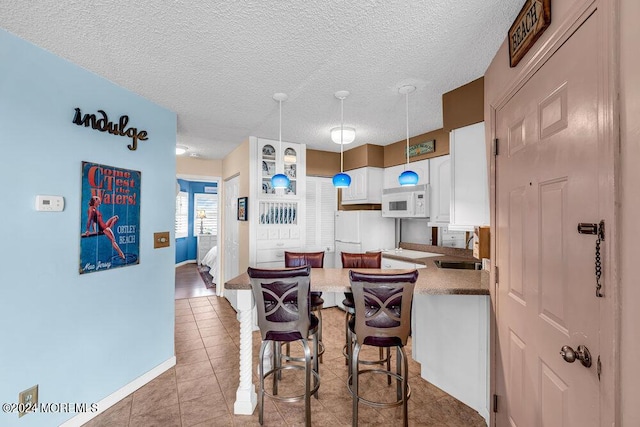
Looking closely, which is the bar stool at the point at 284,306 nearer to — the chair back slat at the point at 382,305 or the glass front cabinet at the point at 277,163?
the chair back slat at the point at 382,305

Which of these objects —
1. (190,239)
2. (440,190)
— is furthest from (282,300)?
(190,239)

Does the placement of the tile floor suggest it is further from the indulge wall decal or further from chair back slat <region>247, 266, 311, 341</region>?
the indulge wall decal

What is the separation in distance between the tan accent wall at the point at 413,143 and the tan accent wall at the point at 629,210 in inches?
87.8

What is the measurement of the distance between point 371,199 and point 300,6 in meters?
3.05

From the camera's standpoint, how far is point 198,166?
207 inches

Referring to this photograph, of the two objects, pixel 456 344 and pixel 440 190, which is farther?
pixel 440 190

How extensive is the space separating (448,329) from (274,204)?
8.75 ft

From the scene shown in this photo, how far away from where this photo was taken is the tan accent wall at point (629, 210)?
775 mm

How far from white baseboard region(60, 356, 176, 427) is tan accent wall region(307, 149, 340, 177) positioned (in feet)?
10.0

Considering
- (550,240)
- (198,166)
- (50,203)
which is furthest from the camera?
(198,166)

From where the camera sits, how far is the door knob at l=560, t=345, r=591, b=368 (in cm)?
99

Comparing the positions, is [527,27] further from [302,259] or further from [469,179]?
[302,259]

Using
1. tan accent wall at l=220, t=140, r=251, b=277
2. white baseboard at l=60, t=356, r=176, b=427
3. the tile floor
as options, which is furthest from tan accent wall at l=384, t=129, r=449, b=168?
white baseboard at l=60, t=356, r=176, b=427

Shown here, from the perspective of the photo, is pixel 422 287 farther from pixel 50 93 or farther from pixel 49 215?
pixel 50 93
